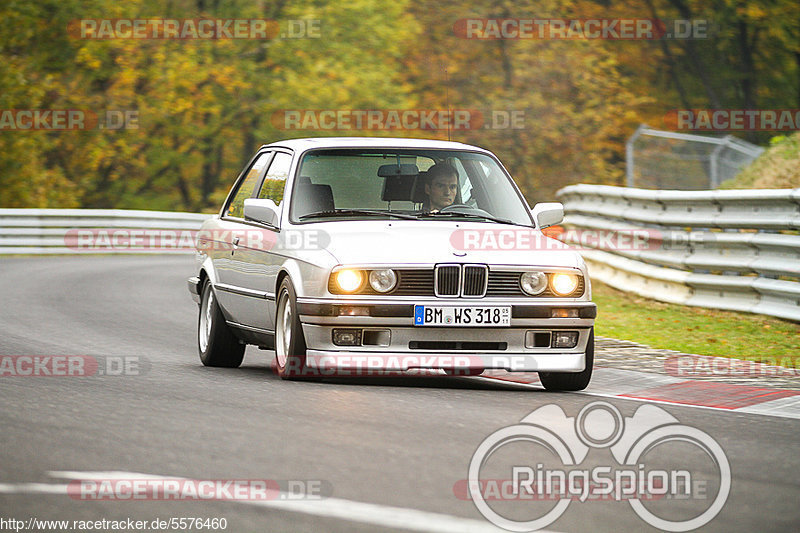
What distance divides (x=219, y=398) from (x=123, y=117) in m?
35.3

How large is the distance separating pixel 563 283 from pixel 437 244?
88cm

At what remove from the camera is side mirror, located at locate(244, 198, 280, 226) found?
10.3m

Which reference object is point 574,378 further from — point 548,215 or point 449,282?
point 548,215

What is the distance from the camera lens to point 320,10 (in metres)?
47.8

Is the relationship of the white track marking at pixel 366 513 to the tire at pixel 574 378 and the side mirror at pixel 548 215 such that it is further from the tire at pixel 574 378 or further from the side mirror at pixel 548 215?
the side mirror at pixel 548 215

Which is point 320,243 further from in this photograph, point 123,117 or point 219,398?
point 123,117

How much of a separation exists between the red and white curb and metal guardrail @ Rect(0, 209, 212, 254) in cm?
2315

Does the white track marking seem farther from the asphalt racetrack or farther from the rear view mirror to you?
the rear view mirror

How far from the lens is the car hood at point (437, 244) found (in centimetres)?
948

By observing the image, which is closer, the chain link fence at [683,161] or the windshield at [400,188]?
the windshield at [400,188]

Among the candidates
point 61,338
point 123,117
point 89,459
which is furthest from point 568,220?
point 123,117

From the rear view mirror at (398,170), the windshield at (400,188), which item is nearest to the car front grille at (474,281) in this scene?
the windshield at (400,188)

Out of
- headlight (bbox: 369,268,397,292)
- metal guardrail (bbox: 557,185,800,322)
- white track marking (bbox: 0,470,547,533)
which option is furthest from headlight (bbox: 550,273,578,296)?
metal guardrail (bbox: 557,185,800,322)

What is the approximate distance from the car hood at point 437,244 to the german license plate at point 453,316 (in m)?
0.31
